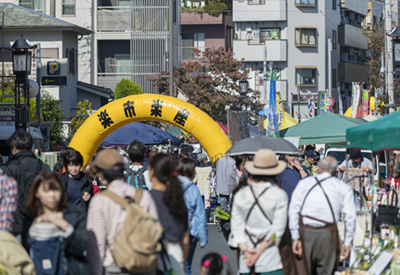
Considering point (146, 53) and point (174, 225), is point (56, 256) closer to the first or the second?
point (174, 225)

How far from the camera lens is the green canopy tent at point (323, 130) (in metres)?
15.0

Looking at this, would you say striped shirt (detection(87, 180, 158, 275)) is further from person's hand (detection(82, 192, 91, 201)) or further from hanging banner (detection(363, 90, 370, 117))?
hanging banner (detection(363, 90, 370, 117))

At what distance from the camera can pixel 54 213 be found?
5.02m

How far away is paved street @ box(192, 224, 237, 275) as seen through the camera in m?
9.12

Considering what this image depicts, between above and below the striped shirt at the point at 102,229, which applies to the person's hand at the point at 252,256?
below

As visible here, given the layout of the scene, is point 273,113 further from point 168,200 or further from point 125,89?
point 125,89

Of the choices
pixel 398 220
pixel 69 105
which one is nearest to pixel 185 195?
pixel 398 220

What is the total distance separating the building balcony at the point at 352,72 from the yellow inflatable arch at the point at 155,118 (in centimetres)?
3971

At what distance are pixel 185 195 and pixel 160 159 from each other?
99cm

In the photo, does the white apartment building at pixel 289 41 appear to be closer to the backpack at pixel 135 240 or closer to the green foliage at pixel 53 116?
the green foliage at pixel 53 116

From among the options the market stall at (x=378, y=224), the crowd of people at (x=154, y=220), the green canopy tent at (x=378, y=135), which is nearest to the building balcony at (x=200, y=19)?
the market stall at (x=378, y=224)

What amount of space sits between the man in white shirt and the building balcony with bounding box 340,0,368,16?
159 feet

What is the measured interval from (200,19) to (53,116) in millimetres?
20074

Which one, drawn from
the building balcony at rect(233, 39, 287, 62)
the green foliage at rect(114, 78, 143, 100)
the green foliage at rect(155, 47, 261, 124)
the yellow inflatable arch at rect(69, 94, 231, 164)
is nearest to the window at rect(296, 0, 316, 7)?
the building balcony at rect(233, 39, 287, 62)
